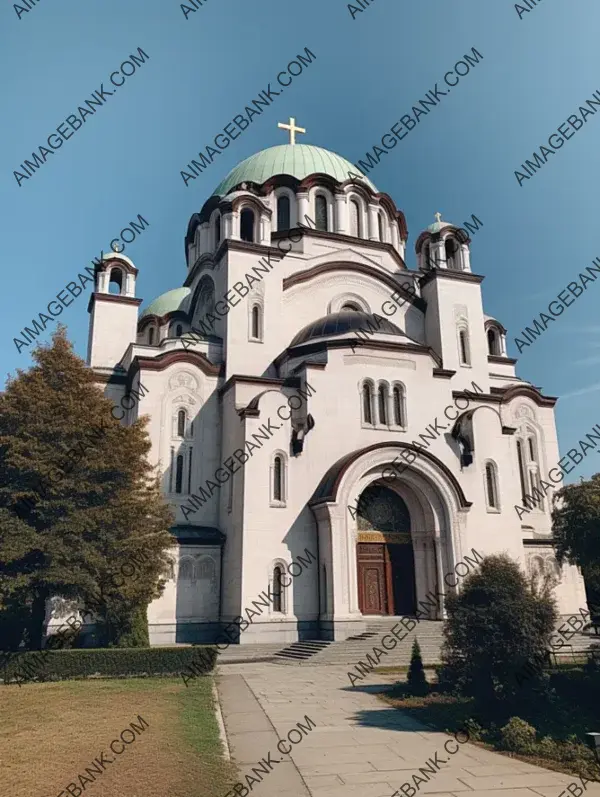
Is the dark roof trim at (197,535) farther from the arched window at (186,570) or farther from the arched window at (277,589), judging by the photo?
the arched window at (277,589)

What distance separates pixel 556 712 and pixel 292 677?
7.13m

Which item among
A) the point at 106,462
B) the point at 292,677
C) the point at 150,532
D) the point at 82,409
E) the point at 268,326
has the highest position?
the point at 268,326

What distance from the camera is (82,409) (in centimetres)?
1595

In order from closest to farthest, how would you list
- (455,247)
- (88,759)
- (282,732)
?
1. (88,759)
2. (282,732)
3. (455,247)

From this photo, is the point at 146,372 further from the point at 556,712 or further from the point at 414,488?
the point at 556,712

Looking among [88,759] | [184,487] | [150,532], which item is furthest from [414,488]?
[88,759]

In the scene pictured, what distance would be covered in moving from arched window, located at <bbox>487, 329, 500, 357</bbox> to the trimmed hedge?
74.1ft

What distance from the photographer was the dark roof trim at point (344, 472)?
20922 millimetres

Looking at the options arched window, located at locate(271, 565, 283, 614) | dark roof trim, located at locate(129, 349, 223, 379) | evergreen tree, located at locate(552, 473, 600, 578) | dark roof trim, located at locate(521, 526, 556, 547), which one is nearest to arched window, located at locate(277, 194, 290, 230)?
dark roof trim, located at locate(129, 349, 223, 379)

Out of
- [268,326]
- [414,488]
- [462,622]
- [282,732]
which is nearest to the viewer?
[282,732]

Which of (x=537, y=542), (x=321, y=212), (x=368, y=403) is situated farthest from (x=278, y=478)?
(x=321, y=212)

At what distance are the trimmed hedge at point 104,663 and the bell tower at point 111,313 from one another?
51.4 feet

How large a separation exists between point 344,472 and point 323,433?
6.27 ft

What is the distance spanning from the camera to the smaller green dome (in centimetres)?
3158
